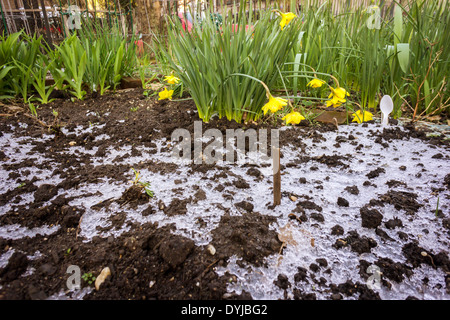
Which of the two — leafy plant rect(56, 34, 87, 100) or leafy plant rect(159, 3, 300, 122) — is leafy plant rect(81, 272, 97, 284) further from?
leafy plant rect(56, 34, 87, 100)

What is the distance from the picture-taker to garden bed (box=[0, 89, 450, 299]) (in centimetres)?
77

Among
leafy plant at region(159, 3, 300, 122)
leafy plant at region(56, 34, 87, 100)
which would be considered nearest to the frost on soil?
leafy plant at region(159, 3, 300, 122)

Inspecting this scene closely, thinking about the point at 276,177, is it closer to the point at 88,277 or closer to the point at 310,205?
the point at 310,205

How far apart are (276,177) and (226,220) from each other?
9.5 inches

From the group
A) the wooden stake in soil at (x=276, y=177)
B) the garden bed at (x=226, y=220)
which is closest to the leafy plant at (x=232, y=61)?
the garden bed at (x=226, y=220)

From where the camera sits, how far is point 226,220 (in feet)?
3.23

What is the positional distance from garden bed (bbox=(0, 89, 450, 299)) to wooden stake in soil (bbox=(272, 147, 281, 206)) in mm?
41

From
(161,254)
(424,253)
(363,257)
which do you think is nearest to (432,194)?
(424,253)

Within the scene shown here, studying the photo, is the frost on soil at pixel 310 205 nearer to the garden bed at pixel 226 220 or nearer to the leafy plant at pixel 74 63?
the garden bed at pixel 226 220

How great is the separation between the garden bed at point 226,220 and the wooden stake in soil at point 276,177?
0.13ft

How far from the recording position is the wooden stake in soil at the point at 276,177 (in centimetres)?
87

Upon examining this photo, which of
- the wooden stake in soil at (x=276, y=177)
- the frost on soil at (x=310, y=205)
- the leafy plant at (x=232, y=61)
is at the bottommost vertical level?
the frost on soil at (x=310, y=205)
